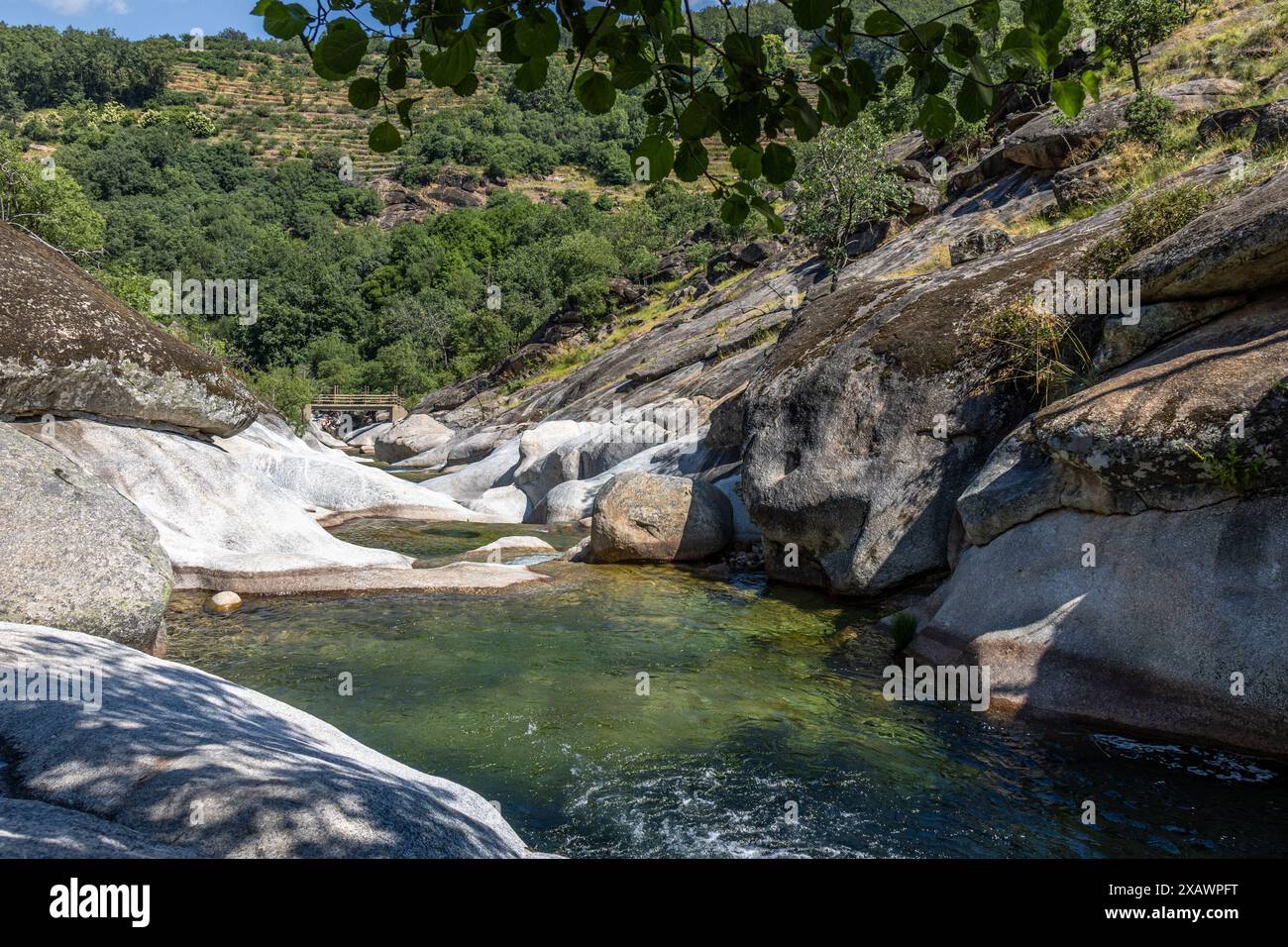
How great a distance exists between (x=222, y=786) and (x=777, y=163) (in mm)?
3926

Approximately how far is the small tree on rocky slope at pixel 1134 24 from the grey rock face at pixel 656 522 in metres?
26.0

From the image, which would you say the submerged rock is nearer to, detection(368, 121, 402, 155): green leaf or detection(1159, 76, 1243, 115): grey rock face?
detection(368, 121, 402, 155): green leaf

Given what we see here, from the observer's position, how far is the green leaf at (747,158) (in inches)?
131

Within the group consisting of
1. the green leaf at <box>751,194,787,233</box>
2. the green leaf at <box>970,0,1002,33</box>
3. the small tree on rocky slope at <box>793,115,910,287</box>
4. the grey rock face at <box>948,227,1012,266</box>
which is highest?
the small tree on rocky slope at <box>793,115,910,287</box>

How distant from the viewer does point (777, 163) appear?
129 inches

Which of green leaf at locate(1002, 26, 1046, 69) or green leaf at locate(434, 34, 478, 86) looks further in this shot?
green leaf at locate(1002, 26, 1046, 69)

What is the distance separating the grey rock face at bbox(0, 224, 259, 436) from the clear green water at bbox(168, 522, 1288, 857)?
406 cm

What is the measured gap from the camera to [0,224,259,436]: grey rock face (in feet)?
42.3

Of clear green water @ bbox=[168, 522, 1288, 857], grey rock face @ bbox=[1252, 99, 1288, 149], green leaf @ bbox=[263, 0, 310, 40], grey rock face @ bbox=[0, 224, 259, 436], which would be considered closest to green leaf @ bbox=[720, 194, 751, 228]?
green leaf @ bbox=[263, 0, 310, 40]

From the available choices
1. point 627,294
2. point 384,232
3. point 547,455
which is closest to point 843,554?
point 547,455

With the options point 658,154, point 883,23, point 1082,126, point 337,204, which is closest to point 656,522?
point 658,154

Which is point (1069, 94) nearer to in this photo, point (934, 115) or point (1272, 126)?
point (934, 115)
